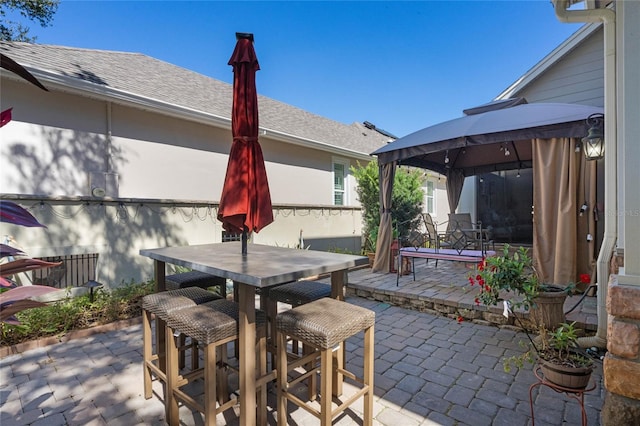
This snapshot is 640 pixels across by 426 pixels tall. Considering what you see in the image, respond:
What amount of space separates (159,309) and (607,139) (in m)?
4.61

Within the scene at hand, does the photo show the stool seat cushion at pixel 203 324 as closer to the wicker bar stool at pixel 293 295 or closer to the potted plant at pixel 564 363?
Result: the wicker bar stool at pixel 293 295

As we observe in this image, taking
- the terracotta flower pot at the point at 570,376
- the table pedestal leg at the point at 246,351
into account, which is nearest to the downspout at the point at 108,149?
the table pedestal leg at the point at 246,351

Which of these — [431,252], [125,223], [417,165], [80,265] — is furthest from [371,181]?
[80,265]

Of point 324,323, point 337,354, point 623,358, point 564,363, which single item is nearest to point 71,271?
point 337,354

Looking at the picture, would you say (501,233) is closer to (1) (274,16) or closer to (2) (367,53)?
(2) (367,53)

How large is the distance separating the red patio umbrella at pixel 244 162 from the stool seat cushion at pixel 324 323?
886 millimetres

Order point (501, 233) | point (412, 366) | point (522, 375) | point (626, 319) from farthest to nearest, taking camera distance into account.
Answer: point (501, 233)
point (412, 366)
point (522, 375)
point (626, 319)

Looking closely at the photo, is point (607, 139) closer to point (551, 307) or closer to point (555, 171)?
point (555, 171)

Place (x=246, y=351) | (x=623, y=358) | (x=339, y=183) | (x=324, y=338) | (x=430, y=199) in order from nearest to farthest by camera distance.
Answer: (x=623, y=358)
(x=324, y=338)
(x=246, y=351)
(x=339, y=183)
(x=430, y=199)

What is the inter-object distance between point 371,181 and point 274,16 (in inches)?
202

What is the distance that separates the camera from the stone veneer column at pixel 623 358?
1829 millimetres

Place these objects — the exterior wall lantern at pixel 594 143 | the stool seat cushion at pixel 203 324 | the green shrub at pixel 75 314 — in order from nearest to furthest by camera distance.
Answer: the stool seat cushion at pixel 203 324, the green shrub at pixel 75 314, the exterior wall lantern at pixel 594 143

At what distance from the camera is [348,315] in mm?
2242

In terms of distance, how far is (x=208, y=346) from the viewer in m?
2.11
